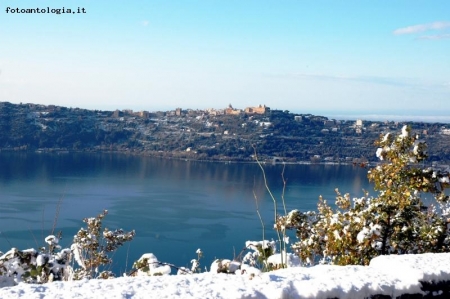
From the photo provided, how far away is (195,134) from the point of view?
7012 centimetres

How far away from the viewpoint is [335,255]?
14.2 feet

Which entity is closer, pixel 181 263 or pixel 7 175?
pixel 181 263

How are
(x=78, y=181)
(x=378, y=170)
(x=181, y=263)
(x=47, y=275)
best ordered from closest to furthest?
1. (x=47, y=275)
2. (x=378, y=170)
3. (x=181, y=263)
4. (x=78, y=181)

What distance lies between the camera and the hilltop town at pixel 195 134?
59625 millimetres

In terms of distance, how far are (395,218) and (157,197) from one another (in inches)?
1378

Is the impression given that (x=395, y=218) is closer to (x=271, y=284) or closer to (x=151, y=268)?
(x=151, y=268)

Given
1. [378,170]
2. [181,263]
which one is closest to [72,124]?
[181,263]

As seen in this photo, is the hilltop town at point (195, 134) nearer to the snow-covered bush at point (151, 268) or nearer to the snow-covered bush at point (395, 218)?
the snow-covered bush at point (395, 218)

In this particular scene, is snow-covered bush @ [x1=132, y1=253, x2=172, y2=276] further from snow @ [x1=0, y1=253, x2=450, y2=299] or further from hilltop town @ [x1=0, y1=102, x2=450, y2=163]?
hilltop town @ [x1=0, y1=102, x2=450, y2=163]

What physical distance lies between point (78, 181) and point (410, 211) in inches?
1712

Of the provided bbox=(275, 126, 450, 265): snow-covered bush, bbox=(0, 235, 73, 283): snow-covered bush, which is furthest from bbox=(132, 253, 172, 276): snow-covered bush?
bbox=(275, 126, 450, 265): snow-covered bush

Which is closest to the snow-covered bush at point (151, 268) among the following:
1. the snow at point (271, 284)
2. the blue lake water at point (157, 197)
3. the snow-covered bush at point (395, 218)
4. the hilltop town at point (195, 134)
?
the snow at point (271, 284)

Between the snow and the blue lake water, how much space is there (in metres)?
13.7

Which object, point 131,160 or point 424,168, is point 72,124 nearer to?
point 131,160
